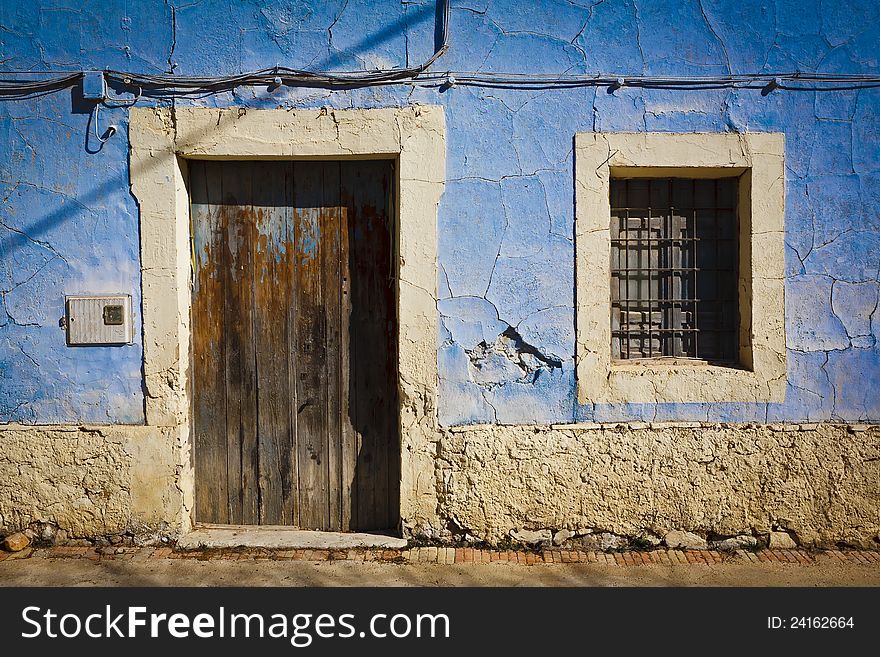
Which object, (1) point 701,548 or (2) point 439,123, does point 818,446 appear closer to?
(1) point 701,548

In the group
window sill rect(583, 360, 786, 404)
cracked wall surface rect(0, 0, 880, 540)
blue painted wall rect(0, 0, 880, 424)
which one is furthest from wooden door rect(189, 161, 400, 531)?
window sill rect(583, 360, 786, 404)

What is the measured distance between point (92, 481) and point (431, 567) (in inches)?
80.3

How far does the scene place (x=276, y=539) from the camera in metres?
4.24

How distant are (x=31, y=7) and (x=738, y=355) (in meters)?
4.65

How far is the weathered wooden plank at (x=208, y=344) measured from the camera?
431 centimetres

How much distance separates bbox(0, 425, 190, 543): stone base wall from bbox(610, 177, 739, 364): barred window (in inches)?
110

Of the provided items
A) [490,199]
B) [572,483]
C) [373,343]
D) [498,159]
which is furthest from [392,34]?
[572,483]

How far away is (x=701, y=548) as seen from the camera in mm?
4176

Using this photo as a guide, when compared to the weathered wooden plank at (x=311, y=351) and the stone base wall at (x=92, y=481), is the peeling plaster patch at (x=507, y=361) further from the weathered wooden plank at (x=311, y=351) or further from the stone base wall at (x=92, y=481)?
the stone base wall at (x=92, y=481)

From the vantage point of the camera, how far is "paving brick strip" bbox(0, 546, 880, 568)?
405cm

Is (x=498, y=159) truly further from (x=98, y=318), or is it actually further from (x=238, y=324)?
(x=98, y=318)

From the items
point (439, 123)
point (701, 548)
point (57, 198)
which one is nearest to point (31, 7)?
point (57, 198)

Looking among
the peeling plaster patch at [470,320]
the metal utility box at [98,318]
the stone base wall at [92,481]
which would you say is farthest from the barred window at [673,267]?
the metal utility box at [98,318]

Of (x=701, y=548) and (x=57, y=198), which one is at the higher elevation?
(x=57, y=198)
